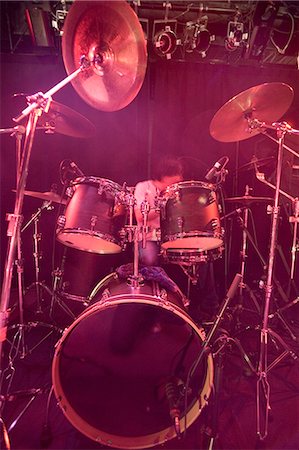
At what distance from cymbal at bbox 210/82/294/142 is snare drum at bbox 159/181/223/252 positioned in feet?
1.86

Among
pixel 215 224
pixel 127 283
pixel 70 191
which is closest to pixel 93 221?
pixel 70 191

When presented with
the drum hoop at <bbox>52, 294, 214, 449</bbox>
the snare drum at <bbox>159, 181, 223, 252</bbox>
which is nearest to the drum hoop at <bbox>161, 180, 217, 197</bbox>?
the snare drum at <bbox>159, 181, 223, 252</bbox>

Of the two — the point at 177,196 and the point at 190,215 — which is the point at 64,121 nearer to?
the point at 177,196

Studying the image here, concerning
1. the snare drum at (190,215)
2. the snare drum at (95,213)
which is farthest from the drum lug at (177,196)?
the snare drum at (95,213)

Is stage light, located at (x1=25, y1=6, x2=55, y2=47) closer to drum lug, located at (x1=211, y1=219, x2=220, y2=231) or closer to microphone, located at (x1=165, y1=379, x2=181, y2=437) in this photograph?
drum lug, located at (x1=211, y1=219, x2=220, y2=231)

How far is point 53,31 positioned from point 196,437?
4.31 meters

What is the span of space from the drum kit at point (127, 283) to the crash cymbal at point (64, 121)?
0.6 inches

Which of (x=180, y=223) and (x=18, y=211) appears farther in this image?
(x=180, y=223)

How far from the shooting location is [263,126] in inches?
106

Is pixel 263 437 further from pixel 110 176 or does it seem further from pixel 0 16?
pixel 0 16

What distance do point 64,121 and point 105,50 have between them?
0.85 m

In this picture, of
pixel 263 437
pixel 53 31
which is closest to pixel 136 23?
pixel 53 31

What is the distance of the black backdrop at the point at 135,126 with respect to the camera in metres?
4.40

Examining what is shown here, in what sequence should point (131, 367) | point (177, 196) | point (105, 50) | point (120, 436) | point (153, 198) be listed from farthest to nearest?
point (153, 198) → point (177, 196) → point (131, 367) → point (120, 436) → point (105, 50)
